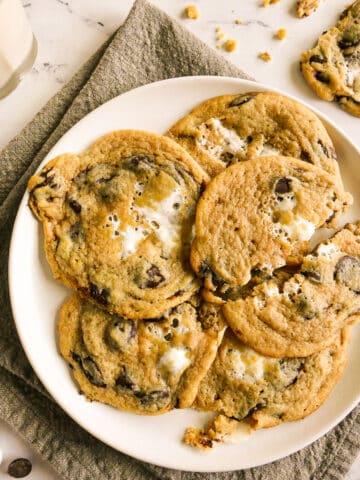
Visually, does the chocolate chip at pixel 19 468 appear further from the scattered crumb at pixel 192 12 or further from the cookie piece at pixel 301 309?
the scattered crumb at pixel 192 12

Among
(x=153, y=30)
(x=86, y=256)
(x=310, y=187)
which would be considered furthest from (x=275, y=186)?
(x=153, y=30)

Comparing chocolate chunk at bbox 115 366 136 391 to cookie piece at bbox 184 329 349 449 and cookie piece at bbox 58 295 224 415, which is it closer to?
cookie piece at bbox 58 295 224 415

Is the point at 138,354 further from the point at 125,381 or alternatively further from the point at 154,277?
the point at 154,277

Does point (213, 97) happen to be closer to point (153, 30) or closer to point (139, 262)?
point (153, 30)

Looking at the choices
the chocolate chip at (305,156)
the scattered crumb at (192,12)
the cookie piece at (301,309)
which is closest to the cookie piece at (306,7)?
the scattered crumb at (192,12)

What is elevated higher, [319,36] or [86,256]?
[319,36]

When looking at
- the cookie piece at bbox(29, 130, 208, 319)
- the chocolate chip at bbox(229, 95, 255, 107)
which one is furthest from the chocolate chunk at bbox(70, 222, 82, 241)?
the chocolate chip at bbox(229, 95, 255, 107)
